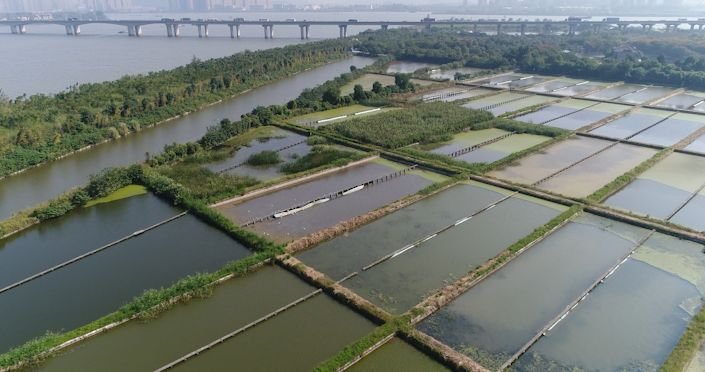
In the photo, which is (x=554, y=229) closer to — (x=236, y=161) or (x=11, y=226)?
(x=236, y=161)

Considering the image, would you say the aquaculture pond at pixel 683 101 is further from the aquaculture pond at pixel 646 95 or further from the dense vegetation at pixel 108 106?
the dense vegetation at pixel 108 106

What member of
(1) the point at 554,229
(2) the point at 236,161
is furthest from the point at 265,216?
(1) the point at 554,229

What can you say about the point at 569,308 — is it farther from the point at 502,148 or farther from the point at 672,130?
the point at 672,130

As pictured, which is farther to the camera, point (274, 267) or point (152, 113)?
point (152, 113)

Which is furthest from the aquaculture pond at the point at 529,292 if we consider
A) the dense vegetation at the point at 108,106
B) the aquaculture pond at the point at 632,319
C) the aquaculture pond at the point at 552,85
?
the aquaculture pond at the point at 552,85

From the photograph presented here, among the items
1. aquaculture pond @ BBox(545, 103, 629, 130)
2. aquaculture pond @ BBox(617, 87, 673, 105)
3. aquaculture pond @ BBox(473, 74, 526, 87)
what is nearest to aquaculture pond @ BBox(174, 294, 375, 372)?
aquaculture pond @ BBox(545, 103, 629, 130)

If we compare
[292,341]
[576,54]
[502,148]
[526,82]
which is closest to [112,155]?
[292,341]
